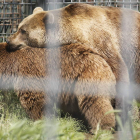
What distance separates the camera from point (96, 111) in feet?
10.5

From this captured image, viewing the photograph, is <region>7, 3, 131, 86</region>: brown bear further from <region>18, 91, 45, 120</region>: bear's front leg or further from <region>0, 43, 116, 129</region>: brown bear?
<region>18, 91, 45, 120</region>: bear's front leg

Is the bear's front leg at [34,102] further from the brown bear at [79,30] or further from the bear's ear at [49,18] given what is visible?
the bear's ear at [49,18]

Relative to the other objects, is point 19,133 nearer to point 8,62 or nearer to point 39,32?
point 8,62

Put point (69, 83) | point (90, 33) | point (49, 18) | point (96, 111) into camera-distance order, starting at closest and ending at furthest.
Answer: point (96, 111)
point (69, 83)
point (90, 33)
point (49, 18)

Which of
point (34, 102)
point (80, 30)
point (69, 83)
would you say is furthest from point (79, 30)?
point (34, 102)

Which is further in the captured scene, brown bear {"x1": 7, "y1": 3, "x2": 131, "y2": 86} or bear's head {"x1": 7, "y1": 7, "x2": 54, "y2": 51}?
bear's head {"x1": 7, "y1": 7, "x2": 54, "y2": 51}

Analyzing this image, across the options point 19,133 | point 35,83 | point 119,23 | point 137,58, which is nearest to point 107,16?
point 119,23

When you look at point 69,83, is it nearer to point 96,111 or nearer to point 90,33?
point 96,111

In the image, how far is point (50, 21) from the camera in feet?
13.3

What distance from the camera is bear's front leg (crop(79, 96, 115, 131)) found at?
318 centimetres

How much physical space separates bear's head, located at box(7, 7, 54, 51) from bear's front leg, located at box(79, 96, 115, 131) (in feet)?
4.00

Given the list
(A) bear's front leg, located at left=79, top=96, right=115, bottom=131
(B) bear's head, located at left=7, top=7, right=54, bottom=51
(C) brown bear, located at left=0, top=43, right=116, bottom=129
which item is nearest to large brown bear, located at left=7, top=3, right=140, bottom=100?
(B) bear's head, located at left=7, top=7, right=54, bottom=51

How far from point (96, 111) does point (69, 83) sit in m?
0.40

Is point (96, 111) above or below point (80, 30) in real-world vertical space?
below
